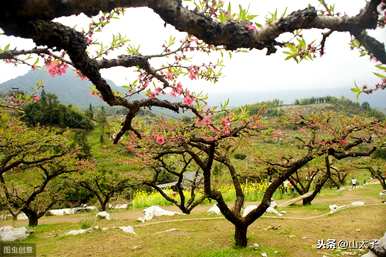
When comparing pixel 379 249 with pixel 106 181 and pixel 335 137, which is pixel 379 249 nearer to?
pixel 335 137

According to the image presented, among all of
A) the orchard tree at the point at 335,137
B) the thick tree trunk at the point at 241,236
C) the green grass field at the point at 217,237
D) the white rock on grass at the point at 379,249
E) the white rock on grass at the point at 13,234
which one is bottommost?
the white rock on grass at the point at 13,234

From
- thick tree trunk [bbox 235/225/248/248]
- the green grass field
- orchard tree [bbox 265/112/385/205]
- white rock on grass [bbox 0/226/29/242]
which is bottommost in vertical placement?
white rock on grass [bbox 0/226/29/242]

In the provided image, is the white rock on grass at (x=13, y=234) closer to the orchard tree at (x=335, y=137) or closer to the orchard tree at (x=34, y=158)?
the orchard tree at (x=34, y=158)

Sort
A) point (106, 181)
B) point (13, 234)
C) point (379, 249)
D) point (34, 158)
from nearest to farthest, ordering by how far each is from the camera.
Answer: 1. point (379, 249)
2. point (13, 234)
3. point (34, 158)
4. point (106, 181)

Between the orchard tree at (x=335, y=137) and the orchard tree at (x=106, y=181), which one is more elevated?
the orchard tree at (x=335, y=137)

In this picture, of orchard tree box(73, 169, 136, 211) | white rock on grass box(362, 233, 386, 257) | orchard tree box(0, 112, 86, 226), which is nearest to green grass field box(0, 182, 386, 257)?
white rock on grass box(362, 233, 386, 257)

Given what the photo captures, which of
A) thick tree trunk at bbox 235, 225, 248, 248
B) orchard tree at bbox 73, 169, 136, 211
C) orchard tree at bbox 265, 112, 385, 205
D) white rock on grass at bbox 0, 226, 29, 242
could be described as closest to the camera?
thick tree trunk at bbox 235, 225, 248, 248

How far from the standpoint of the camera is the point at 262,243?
1167cm

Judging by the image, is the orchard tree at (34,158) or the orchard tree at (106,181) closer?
the orchard tree at (34,158)

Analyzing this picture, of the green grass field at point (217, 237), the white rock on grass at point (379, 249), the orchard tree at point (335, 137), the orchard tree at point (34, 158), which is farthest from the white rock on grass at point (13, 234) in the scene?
the white rock on grass at point (379, 249)

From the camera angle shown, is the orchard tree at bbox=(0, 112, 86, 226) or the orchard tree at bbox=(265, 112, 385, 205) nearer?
the orchard tree at bbox=(265, 112, 385, 205)

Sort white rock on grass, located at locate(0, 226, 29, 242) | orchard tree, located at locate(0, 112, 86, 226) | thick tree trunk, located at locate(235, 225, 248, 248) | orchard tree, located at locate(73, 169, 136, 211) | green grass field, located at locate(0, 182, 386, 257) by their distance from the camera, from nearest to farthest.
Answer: green grass field, located at locate(0, 182, 386, 257)
thick tree trunk, located at locate(235, 225, 248, 248)
orchard tree, located at locate(0, 112, 86, 226)
white rock on grass, located at locate(0, 226, 29, 242)
orchard tree, located at locate(73, 169, 136, 211)

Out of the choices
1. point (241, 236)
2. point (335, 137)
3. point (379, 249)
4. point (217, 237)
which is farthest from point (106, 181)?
point (379, 249)

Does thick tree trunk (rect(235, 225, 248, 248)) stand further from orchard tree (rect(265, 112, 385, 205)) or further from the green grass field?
orchard tree (rect(265, 112, 385, 205))
